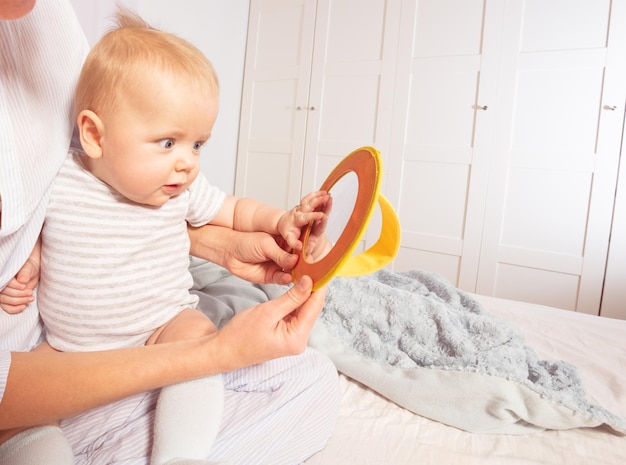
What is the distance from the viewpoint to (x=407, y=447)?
2.55 feet

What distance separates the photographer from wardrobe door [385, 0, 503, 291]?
266 cm

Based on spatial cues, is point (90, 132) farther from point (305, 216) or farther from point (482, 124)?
point (482, 124)

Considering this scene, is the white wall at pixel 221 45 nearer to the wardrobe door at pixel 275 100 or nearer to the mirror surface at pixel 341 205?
the wardrobe door at pixel 275 100

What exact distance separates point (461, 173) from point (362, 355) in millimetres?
1993

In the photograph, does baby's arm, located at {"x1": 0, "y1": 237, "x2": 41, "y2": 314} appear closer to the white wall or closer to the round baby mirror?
the round baby mirror

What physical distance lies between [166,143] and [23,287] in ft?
1.03

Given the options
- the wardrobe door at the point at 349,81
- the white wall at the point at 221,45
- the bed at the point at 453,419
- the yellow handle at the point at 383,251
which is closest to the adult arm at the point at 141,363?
the yellow handle at the point at 383,251

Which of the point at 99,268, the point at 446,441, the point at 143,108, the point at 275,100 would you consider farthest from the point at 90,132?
the point at 275,100

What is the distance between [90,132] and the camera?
27.9 inches

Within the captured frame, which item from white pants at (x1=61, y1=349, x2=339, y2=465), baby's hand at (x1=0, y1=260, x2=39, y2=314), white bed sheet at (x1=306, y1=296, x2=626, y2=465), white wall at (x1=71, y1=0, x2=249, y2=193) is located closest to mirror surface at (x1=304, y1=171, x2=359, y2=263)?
white pants at (x1=61, y1=349, x2=339, y2=465)

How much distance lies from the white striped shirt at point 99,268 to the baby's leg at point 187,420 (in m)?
0.16

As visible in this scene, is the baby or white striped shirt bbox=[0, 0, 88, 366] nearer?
white striped shirt bbox=[0, 0, 88, 366]

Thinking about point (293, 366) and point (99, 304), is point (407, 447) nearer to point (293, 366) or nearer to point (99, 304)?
point (293, 366)

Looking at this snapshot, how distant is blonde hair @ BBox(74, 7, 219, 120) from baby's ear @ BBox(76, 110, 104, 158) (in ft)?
0.05
